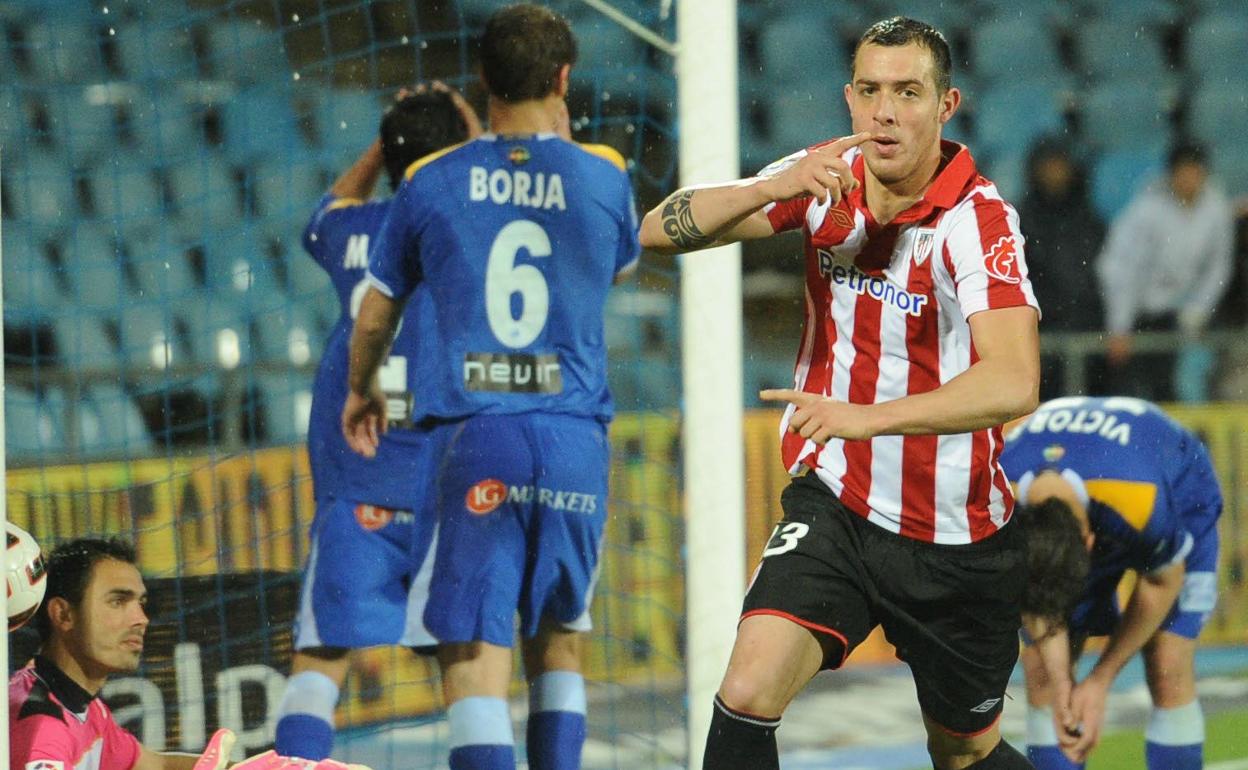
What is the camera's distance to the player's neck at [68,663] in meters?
3.50

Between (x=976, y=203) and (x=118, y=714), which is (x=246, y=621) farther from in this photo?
(x=976, y=203)

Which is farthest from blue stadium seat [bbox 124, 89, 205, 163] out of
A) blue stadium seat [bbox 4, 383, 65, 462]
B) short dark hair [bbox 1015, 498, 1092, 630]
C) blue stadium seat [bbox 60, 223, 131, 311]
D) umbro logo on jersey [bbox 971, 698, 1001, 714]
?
umbro logo on jersey [bbox 971, 698, 1001, 714]

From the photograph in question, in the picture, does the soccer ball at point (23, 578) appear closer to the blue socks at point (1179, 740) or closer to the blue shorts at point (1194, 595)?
the blue shorts at point (1194, 595)

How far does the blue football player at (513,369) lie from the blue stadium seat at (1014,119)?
20.2ft

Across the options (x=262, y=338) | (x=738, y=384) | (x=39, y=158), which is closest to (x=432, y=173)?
(x=738, y=384)

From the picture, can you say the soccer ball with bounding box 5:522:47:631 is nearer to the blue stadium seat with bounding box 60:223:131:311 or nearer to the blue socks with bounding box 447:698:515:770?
the blue socks with bounding box 447:698:515:770

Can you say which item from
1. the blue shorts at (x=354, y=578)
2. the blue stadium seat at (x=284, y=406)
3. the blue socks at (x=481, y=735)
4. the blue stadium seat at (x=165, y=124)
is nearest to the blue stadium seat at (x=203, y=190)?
the blue stadium seat at (x=165, y=124)

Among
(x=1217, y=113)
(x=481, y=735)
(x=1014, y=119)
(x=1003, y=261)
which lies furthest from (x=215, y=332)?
(x=1217, y=113)

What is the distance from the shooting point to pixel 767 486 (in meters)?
7.15

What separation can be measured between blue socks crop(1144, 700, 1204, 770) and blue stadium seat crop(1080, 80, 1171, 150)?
5903mm

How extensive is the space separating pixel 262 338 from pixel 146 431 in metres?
0.88

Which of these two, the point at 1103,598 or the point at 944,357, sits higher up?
the point at 944,357

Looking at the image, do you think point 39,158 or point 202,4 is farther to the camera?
point 202,4

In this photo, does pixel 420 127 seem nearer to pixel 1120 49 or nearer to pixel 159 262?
pixel 159 262
